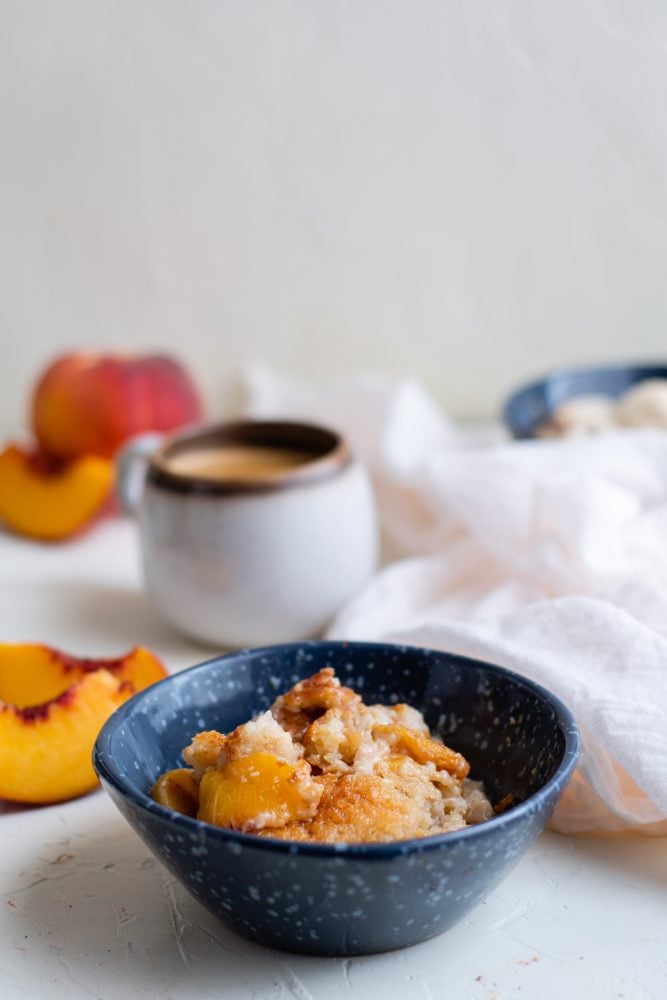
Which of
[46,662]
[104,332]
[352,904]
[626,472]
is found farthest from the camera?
[104,332]

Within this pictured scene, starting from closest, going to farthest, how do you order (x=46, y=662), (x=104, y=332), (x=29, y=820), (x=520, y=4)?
(x=29, y=820), (x=46, y=662), (x=520, y=4), (x=104, y=332)

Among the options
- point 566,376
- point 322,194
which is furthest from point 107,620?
point 322,194

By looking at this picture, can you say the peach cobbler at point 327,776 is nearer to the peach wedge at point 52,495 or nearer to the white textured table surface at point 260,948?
the white textured table surface at point 260,948

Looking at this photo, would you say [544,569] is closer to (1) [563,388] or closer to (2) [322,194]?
(1) [563,388]

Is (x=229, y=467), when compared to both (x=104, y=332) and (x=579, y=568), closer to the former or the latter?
(x=579, y=568)

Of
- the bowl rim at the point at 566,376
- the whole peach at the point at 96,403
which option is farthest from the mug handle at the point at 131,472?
the bowl rim at the point at 566,376

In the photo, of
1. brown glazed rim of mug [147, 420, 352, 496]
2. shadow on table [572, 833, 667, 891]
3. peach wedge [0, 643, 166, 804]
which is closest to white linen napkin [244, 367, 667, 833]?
shadow on table [572, 833, 667, 891]

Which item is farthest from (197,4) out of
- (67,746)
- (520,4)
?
(67,746)
